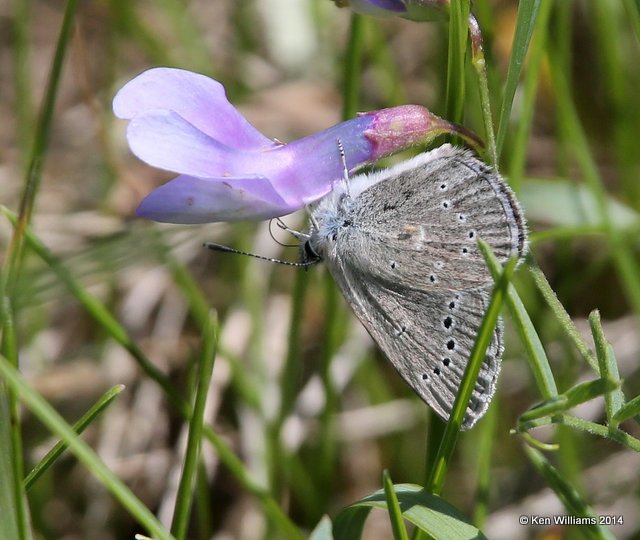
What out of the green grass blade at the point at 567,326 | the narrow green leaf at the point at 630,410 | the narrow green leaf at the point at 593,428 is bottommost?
the narrow green leaf at the point at 593,428

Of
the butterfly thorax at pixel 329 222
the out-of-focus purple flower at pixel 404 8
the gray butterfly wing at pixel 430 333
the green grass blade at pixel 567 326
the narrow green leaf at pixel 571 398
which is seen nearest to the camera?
the narrow green leaf at pixel 571 398

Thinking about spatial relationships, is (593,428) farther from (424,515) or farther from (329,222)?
(329,222)

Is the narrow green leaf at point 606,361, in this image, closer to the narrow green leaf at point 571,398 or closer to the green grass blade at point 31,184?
the narrow green leaf at point 571,398

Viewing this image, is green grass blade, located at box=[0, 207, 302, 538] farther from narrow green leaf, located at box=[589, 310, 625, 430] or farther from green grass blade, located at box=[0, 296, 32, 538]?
narrow green leaf, located at box=[589, 310, 625, 430]

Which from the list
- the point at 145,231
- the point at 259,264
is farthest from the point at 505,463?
the point at 145,231

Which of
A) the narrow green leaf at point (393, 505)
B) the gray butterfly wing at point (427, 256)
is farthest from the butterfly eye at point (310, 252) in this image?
the narrow green leaf at point (393, 505)

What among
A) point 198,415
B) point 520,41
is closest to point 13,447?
point 198,415

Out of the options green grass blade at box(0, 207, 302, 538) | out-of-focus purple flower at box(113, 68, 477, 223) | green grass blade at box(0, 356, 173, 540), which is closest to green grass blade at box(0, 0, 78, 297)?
green grass blade at box(0, 207, 302, 538)
